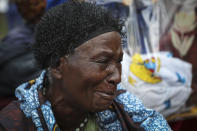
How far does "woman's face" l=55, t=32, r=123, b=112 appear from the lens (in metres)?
1.39

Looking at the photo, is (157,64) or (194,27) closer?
(157,64)

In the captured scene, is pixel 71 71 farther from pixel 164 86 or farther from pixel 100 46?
pixel 164 86

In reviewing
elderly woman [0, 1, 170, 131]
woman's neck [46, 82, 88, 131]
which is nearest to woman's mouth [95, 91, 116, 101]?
elderly woman [0, 1, 170, 131]

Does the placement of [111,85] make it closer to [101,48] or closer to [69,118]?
[101,48]

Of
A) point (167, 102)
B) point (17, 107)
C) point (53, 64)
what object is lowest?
point (167, 102)

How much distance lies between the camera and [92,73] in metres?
1.38

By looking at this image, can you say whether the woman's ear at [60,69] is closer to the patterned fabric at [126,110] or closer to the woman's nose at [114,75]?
the patterned fabric at [126,110]

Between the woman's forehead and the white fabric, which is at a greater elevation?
the woman's forehead

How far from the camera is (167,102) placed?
7.84 feet

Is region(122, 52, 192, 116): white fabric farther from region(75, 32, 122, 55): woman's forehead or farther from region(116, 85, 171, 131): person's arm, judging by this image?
region(75, 32, 122, 55): woman's forehead

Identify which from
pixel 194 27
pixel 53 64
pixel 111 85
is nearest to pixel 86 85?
pixel 111 85

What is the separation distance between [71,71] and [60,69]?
9 cm

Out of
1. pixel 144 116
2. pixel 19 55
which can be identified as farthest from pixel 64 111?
pixel 19 55

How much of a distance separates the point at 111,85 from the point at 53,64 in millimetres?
337
